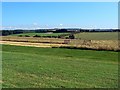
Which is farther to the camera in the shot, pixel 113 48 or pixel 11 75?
pixel 113 48

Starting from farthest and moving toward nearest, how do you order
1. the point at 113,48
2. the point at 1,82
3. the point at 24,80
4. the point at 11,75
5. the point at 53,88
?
1. the point at 113,48
2. the point at 11,75
3. the point at 24,80
4. the point at 1,82
5. the point at 53,88

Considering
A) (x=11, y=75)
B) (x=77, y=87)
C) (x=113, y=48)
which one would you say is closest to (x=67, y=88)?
(x=77, y=87)

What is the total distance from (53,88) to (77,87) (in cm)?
97

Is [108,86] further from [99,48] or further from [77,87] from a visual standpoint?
[99,48]

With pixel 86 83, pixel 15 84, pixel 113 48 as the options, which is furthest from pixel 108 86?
pixel 113 48

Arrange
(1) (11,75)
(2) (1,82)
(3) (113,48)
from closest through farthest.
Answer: (2) (1,82), (1) (11,75), (3) (113,48)

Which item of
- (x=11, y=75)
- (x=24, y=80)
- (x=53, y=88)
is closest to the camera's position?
(x=53, y=88)

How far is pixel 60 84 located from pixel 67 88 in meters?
0.75

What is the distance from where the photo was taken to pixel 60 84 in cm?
1088

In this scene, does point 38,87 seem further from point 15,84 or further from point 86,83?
point 86,83

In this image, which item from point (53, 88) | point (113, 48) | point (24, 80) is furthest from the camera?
point (113, 48)

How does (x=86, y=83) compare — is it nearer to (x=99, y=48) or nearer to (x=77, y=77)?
(x=77, y=77)

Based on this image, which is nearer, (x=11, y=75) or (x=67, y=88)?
(x=67, y=88)

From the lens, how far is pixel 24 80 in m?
11.6
